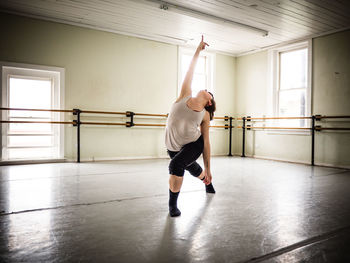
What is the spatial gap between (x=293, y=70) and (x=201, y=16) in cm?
279

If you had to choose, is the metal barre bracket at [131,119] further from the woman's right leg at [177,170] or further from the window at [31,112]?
the woman's right leg at [177,170]

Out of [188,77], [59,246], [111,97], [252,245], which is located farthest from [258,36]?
[59,246]

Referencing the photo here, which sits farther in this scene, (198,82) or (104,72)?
(198,82)

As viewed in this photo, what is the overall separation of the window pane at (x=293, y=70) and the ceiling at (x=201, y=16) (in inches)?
14.8


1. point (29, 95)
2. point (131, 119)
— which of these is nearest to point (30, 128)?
point (29, 95)

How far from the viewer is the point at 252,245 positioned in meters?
1.60

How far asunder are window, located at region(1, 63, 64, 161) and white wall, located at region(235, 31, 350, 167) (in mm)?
4660

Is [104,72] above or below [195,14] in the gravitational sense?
below

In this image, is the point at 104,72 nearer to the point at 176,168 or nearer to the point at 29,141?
the point at 29,141

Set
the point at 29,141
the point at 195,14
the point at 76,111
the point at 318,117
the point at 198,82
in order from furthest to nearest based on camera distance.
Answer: the point at 198,82
the point at 318,117
the point at 76,111
the point at 29,141
the point at 195,14

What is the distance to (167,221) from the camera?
2.01 meters

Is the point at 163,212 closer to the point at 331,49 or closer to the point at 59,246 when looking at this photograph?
the point at 59,246

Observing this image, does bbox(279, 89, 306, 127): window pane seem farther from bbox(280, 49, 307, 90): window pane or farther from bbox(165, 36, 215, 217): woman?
bbox(165, 36, 215, 217): woman

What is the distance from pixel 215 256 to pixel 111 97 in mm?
4804
